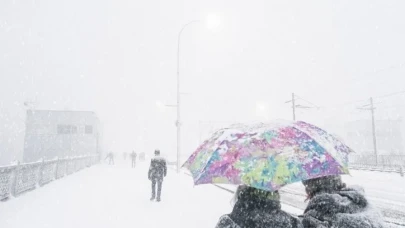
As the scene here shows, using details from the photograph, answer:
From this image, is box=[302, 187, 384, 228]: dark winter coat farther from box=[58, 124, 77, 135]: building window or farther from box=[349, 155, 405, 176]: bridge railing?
box=[58, 124, 77, 135]: building window

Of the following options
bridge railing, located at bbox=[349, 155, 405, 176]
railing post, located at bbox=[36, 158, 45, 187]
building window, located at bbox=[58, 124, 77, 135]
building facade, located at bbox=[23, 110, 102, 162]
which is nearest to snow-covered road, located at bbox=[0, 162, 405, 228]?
railing post, located at bbox=[36, 158, 45, 187]

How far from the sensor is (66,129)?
5559 cm

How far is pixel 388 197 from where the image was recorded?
13.2m

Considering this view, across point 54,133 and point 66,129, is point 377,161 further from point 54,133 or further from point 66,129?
point 54,133

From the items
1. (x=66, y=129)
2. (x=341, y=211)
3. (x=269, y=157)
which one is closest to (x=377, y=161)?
(x=341, y=211)

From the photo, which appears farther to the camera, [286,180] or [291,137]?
[291,137]

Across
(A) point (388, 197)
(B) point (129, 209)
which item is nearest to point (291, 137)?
(B) point (129, 209)

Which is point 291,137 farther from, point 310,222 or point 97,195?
point 97,195

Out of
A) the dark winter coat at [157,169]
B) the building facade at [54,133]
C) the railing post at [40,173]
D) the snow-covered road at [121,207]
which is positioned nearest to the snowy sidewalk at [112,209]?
the snow-covered road at [121,207]

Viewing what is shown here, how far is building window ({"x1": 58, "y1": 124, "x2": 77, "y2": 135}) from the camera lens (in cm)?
5516

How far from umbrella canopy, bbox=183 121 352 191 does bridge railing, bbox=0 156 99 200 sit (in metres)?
11.5

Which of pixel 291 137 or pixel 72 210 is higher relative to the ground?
pixel 291 137

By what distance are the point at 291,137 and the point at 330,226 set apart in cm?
74

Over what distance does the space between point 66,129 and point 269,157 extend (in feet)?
191
